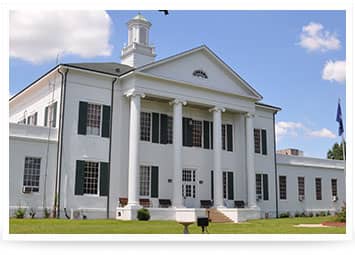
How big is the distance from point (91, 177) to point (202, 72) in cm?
711

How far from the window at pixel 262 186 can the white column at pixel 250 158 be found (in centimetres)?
167

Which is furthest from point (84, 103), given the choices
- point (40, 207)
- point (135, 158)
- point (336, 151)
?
point (336, 151)

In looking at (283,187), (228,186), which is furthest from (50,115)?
(283,187)

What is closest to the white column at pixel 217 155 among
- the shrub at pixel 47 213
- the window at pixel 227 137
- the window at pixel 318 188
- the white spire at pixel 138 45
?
the window at pixel 227 137

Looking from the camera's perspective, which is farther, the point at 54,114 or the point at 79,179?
the point at 54,114

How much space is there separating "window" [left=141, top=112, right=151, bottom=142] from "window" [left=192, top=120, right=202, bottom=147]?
8.09 feet

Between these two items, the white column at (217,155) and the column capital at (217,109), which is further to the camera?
the column capital at (217,109)

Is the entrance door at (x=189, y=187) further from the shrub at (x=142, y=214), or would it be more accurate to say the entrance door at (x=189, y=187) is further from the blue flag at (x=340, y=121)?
the blue flag at (x=340, y=121)

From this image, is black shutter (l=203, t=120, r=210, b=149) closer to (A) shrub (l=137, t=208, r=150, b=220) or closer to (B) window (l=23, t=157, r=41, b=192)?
(A) shrub (l=137, t=208, r=150, b=220)

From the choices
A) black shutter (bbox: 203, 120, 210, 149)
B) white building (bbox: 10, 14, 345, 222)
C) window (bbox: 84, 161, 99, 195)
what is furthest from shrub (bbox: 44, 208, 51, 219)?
black shutter (bbox: 203, 120, 210, 149)

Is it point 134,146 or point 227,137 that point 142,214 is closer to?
point 134,146

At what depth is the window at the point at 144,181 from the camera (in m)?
20.1

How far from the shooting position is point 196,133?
73.6ft

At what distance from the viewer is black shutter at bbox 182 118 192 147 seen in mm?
21828
